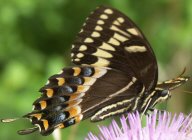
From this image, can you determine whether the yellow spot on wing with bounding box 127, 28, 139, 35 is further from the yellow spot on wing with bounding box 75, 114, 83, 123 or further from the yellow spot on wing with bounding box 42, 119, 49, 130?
the yellow spot on wing with bounding box 42, 119, 49, 130

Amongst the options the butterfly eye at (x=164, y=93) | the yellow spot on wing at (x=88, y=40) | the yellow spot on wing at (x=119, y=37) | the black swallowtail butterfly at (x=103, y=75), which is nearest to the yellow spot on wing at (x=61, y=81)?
the black swallowtail butterfly at (x=103, y=75)

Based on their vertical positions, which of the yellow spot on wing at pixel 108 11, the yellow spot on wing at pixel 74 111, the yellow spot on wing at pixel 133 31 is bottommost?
the yellow spot on wing at pixel 74 111

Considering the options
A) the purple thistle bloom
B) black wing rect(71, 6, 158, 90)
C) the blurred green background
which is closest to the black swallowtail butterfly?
black wing rect(71, 6, 158, 90)

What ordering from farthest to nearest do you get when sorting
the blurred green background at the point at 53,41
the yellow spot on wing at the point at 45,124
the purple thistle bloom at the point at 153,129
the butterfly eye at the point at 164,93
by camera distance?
the blurred green background at the point at 53,41 → the butterfly eye at the point at 164,93 → the yellow spot on wing at the point at 45,124 → the purple thistle bloom at the point at 153,129

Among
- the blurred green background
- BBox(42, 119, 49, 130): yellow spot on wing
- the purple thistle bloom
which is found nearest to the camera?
the purple thistle bloom

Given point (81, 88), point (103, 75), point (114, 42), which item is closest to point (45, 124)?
point (81, 88)

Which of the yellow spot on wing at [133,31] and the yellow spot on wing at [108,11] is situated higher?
the yellow spot on wing at [108,11]

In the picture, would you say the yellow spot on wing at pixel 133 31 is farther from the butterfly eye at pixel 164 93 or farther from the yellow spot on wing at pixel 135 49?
the butterfly eye at pixel 164 93
